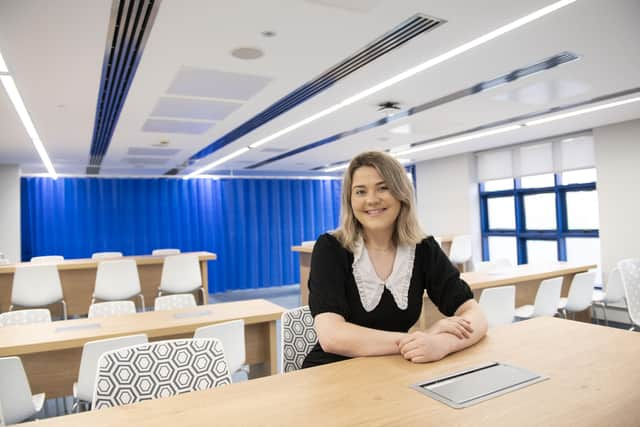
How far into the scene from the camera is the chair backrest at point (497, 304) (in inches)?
130

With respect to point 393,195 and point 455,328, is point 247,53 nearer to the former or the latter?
point 393,195

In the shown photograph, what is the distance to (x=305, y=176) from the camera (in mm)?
10312

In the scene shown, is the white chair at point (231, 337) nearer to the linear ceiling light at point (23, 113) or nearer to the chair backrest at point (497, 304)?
the chair backrest at point (497, 304)

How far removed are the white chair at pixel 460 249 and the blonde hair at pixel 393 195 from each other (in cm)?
666

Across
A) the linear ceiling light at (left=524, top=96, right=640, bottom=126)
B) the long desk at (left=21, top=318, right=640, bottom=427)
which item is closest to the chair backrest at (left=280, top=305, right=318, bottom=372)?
the long desk at (left=21, top=318, right=640, bottom=427)

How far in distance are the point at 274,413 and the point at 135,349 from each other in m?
0.79

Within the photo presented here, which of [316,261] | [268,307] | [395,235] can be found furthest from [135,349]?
[268,307]

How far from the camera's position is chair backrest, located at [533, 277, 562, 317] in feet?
12.6

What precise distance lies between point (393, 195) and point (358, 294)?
1.18 feet

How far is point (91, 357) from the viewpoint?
218 cm

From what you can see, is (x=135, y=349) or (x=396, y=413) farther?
(x=135, y=349)

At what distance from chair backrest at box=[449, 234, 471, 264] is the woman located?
21.7ft

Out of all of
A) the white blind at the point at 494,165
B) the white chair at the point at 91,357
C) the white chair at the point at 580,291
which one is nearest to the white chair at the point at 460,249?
the white blind at the point at 494,165

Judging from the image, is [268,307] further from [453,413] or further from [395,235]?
[453,413]
